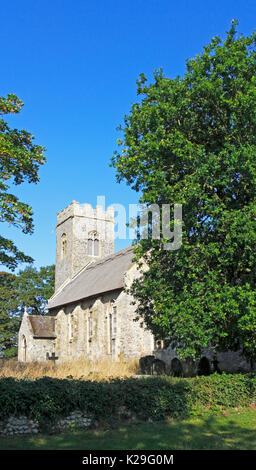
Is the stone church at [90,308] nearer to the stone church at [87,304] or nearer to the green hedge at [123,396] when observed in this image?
the stone church at [87,304]

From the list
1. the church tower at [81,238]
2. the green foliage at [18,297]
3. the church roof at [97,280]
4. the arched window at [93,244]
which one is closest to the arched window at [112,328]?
the church roof at [97,280]

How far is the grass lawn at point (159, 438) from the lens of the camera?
8.35m

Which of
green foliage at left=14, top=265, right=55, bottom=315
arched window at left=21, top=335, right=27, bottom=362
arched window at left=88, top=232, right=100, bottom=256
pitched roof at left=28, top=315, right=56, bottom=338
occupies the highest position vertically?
arched window at left=88, top=232, right=100, bottom=256

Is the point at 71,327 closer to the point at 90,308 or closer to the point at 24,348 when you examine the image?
the point at 90,308

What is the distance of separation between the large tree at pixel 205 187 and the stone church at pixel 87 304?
13.8ft

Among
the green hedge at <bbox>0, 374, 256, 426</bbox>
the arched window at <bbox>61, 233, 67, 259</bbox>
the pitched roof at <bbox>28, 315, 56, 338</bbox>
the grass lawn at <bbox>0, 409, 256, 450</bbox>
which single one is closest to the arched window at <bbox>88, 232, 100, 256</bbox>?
the arched window at <bbox>61, 233, 67, 259</bbox>

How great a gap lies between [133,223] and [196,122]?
448 cm

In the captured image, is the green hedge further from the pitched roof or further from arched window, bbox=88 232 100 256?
arched window, bbox=88 232 100 256

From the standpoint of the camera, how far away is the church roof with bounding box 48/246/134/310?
105ft

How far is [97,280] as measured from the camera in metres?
36.3

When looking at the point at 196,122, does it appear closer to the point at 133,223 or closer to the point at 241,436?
the point at 133,223

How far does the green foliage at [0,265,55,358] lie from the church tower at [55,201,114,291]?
24.6ft

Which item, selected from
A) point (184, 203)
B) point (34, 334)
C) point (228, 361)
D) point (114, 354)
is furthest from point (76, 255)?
point (184, 203)

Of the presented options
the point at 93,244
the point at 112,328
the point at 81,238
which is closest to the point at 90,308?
the point at 112,328
